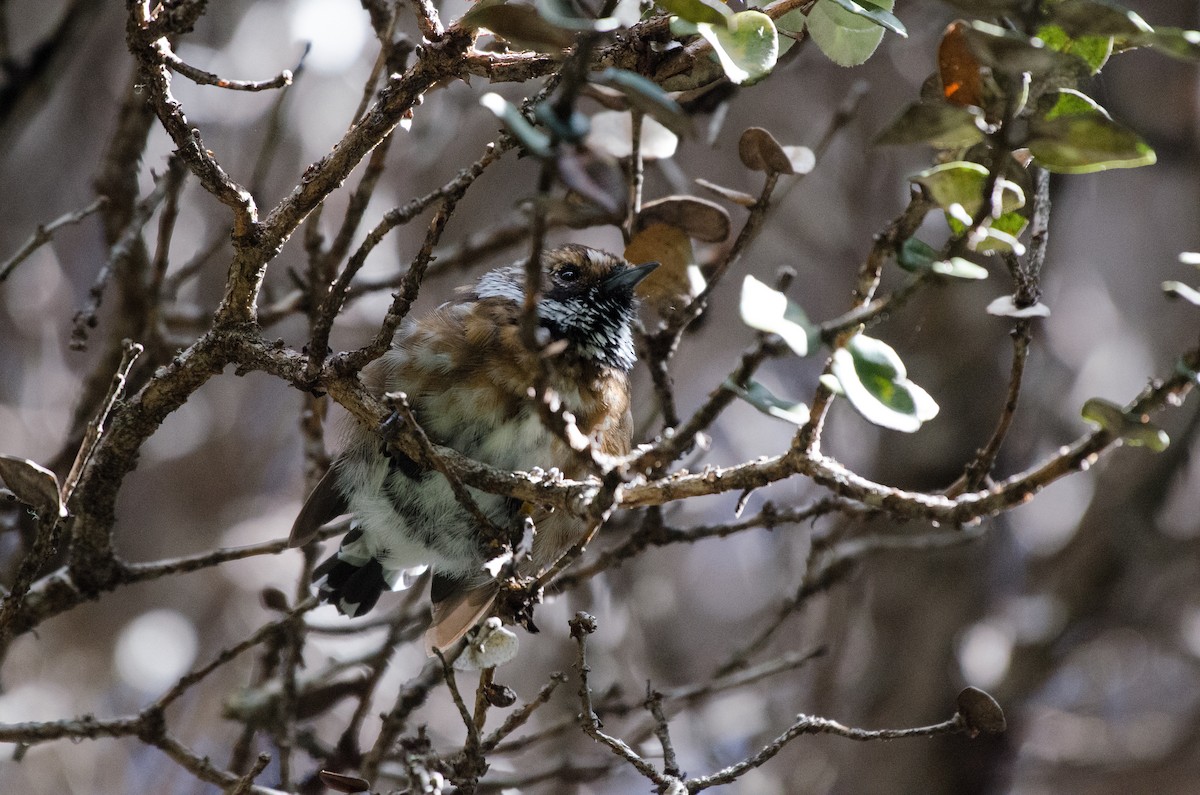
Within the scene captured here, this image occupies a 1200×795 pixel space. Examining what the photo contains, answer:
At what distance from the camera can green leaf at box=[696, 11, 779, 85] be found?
1767 millimetres

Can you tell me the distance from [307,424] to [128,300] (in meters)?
0.79

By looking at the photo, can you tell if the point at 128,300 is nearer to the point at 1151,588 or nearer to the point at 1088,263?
the point at 1151,588

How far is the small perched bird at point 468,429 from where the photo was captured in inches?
128

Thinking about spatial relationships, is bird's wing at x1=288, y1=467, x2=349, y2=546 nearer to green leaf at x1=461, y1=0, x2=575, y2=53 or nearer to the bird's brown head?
the bird's brown head

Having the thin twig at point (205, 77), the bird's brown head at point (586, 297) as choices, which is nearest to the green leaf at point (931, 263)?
the thin twig at point (205, 77)

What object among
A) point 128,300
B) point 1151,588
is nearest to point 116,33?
point 128,300

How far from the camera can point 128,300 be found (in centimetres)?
379

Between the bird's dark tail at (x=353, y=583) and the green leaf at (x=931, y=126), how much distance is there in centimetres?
268

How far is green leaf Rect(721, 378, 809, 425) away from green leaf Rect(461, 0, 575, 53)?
0.52m

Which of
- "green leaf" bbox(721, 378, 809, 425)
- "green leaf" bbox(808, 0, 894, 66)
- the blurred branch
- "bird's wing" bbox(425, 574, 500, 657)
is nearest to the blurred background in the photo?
"bird's wing" bbox(425, 574, 500, 657)

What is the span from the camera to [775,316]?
1.56m

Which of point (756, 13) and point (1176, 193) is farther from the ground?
point (756, 13)

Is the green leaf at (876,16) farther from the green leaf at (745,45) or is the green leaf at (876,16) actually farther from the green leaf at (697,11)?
the green leaf at (697,11)

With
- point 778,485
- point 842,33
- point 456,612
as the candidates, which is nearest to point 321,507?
point 456,612
